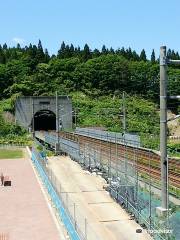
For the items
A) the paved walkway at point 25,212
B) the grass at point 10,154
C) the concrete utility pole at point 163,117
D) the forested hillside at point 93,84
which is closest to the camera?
the concrete utility pole at point 163,117

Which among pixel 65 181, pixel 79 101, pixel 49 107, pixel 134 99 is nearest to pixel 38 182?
pixel 65 181

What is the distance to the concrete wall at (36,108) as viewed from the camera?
11119cm

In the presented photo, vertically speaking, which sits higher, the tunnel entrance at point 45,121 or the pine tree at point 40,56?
the pine tree at point 40,56

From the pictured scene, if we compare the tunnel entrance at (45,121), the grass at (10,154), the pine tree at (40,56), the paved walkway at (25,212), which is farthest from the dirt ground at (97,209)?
the pine tree at (40,56)

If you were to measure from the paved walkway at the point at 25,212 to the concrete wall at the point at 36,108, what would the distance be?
207 feet

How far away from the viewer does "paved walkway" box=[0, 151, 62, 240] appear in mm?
25047

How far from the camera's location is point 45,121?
422 ft

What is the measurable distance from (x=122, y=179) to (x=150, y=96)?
119081 mm

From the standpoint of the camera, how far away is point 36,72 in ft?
472

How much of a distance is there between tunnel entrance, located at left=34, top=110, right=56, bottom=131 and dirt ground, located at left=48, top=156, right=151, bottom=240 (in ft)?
248

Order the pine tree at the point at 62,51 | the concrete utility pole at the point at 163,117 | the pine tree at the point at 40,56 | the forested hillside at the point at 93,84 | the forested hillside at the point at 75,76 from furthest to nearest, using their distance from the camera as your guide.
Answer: the pine tree at the point at 62,51
the pine tree at the point at 40,56
the forested hillside at the point at 75,76
the forested hillside at the point at 93,84
the concrete utility pole at the point at 163,117

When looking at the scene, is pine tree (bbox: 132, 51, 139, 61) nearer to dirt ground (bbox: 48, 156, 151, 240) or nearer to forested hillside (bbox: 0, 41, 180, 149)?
forested hillside (bbox: 0, 41, 180, 149)

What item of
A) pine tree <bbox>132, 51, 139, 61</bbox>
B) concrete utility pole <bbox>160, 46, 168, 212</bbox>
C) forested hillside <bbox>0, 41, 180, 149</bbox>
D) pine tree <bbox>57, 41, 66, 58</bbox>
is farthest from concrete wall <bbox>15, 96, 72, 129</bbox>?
concrete utility pole <bbox>160, 46, 168, 212</bbox>

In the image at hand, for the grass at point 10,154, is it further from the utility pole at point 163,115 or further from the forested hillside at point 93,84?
the utility pole at point 163,115
